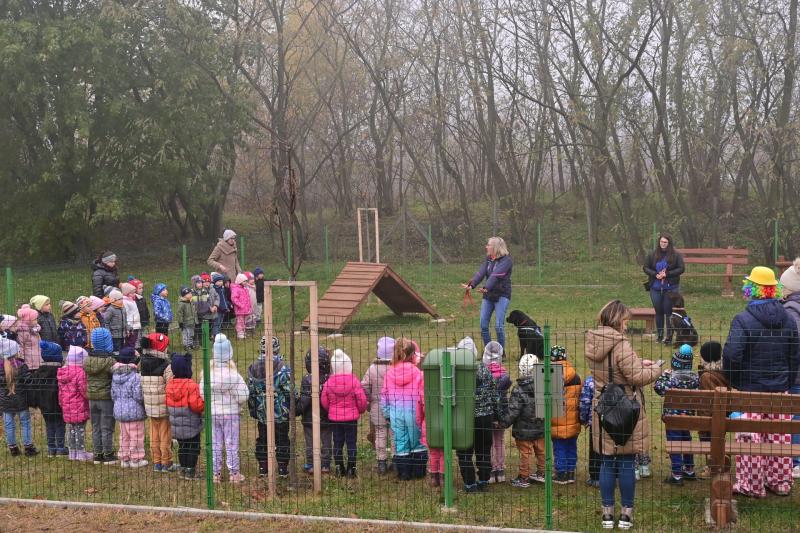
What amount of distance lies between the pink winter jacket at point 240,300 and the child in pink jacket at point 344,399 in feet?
22.0

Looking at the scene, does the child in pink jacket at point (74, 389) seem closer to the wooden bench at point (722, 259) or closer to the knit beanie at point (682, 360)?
the knit beanie at point (682, 360)

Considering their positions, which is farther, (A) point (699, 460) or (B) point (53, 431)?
(B) point (53, 431)

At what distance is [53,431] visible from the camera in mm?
8070

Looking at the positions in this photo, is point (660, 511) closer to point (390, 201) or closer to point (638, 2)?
point (638, 2)

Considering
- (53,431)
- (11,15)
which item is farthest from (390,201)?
(53,431)

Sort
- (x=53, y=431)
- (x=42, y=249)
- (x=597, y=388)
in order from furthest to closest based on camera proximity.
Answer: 1. (x=42, y=249)
2. (x=53, y=431)
3. (x=597, y=388)

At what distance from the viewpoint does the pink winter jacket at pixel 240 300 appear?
13.6 m

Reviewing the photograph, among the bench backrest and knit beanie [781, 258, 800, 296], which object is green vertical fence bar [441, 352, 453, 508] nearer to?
knit beanie [781, 258, 800, 296]

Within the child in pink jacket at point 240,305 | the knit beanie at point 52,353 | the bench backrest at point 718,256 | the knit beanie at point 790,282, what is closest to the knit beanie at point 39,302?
the knit beanie at point 52,353

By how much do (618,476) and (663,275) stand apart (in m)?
7.32

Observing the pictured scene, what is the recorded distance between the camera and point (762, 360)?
630cm

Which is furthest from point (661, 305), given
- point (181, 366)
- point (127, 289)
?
point (181, 366)

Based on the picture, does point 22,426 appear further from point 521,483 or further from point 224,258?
point 224,258

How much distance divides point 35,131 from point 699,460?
2069 cm
